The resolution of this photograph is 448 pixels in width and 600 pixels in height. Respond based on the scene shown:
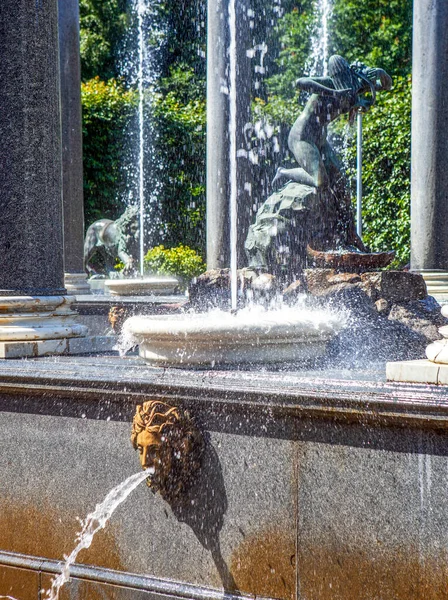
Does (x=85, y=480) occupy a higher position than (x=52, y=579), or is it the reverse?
(x=85, y=480)

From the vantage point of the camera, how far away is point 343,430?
3635mm

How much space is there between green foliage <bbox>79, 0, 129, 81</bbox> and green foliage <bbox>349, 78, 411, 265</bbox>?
41.6ft

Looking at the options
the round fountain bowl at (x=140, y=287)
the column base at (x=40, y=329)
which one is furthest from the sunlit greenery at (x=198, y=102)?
the column base at (x=40, y=329)

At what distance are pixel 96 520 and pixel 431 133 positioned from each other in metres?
6.78

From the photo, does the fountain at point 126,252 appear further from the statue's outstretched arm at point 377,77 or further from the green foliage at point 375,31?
the green foliage at point 375,31

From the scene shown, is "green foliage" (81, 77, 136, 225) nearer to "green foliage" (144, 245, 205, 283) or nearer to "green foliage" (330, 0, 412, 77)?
"green foliage" (330, 0, 412, 77)

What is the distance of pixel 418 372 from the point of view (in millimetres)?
3734

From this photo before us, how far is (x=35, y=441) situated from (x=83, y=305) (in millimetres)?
6394

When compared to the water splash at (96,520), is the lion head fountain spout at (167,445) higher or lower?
higher

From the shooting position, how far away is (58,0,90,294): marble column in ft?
42.1

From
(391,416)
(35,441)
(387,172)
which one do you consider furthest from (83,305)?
(387,172)

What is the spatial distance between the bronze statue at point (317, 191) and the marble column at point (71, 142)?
465cm

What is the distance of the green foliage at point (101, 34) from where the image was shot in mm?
28125

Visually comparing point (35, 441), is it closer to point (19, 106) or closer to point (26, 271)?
point (26, 271)
